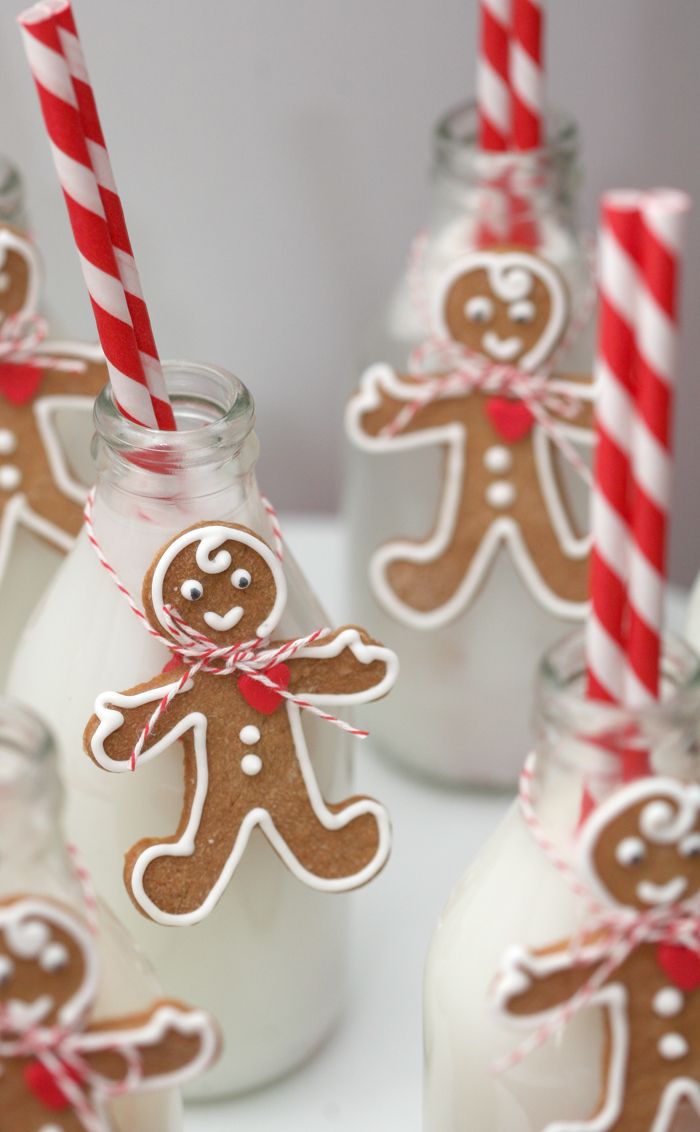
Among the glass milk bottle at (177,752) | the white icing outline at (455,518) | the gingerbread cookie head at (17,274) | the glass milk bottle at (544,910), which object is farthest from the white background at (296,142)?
the glass milk bottle at (544,910)

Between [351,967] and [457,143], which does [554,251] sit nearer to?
[457,143]

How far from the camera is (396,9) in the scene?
101cm

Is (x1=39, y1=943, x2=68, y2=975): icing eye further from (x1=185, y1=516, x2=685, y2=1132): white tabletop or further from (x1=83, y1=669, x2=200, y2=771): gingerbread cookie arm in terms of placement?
(x1=185, y1=516, x2=685, y2=1132): white tabletop

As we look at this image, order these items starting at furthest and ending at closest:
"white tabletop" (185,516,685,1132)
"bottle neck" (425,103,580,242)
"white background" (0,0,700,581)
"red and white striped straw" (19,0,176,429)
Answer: "white background" (0,0,700,581) < "bottle neck" (425,103,580,242) < "white tabletop" (185,516,685,1132) < "red and white striped straw" (19,0,176,429)

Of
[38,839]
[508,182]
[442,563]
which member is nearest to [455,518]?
[442,563]

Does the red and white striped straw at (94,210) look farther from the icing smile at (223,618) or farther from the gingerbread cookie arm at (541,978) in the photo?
the gingerbread cookie arm at (541,978)

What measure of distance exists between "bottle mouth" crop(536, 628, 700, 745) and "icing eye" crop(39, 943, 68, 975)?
0.18 m

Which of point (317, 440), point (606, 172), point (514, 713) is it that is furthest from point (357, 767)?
point (606, 172)

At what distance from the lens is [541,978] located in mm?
566

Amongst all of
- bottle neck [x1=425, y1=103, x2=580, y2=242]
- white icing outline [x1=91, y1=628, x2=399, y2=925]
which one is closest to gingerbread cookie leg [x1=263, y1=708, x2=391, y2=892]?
white icing outline [x1=91, y1=628, x2=399, y2=925]

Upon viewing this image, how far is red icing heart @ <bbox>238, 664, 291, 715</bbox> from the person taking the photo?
663 mm

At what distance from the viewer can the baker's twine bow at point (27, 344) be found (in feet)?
2.71

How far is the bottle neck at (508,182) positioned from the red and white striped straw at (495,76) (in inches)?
0.5

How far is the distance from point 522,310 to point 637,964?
36 cm
